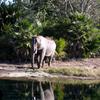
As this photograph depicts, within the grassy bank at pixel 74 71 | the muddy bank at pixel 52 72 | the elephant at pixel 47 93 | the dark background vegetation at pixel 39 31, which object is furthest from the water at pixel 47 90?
the dark background vegetation at pixel 39 31

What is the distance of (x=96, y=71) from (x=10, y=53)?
562 centimetres

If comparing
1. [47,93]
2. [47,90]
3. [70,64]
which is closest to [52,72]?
[70,64]

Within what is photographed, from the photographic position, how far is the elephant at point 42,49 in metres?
30.5

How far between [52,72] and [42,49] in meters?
1.95

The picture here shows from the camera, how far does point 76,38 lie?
34.9 metres

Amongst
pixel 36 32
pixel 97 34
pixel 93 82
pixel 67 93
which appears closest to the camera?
pixel 67 93

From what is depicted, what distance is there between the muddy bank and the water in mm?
1308

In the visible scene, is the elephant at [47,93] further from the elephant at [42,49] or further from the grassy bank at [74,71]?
the elephant at [42,49]

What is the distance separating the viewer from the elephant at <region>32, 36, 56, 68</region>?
30.5 m

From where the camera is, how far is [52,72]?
99.1ft

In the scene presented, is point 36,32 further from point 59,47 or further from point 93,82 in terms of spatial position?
point 93,82

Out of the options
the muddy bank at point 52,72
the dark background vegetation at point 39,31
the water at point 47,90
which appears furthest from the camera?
the dark background vegetation at point 39,31

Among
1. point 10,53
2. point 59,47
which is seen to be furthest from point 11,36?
point 59,47

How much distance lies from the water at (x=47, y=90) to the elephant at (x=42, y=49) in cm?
299
